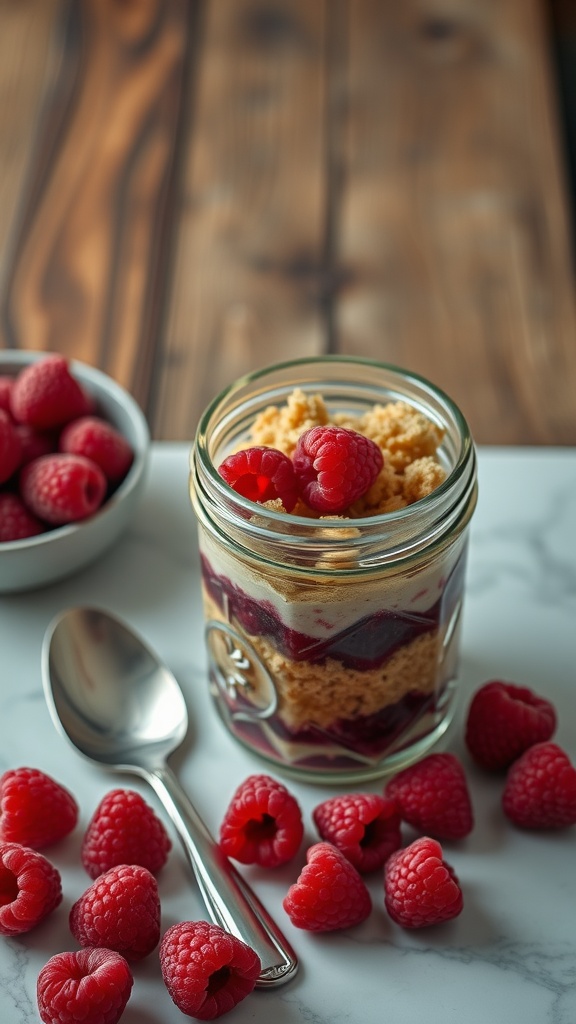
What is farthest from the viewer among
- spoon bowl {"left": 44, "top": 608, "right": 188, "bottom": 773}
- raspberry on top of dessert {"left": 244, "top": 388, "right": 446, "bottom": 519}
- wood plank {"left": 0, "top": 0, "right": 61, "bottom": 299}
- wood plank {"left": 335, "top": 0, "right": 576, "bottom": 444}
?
wood plank {"left": 0, "top": 0, "right": 61, "bottom": 299}

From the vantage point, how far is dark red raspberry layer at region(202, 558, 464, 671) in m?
0.89

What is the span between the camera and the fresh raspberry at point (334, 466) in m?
0.85

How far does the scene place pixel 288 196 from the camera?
1.79 m

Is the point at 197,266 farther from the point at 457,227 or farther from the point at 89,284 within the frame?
the point at 457,227

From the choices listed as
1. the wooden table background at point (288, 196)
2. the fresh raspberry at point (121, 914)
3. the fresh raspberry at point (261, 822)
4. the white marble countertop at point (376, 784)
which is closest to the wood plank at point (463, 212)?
the wooden table background at point (288, 196)

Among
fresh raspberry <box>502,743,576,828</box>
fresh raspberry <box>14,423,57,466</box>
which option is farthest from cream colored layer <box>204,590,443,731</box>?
fresh raspberry <box>14,423,57,466</box>

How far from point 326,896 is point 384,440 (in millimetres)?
346

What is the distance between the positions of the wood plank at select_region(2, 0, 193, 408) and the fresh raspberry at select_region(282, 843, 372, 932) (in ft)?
2.53

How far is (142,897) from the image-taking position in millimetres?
864

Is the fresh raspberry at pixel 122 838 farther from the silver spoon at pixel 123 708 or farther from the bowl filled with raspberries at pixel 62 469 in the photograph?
the bowl filled with raspberries at pixel 62 469

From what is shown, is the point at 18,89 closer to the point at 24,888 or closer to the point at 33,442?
the point at 33,442

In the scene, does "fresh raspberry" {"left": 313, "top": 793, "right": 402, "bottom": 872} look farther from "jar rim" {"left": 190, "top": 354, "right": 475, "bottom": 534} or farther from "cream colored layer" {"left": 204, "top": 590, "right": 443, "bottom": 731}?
"jar rim" {"left": 190, "top": 354, "right": 475, "bottom": 534}

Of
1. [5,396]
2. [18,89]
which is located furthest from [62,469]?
[18,89]

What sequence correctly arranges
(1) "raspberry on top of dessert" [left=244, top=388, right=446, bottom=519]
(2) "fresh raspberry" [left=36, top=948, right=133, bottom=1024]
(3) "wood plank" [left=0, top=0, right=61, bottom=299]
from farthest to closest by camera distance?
1. (3) "wood plank" [left=0, top=0, right=61, bottom=299]
2. (1) "raspberry on top of dessert" [left=244, top=388, right=446, bottom=519]
3. (2) "fresh raspberry" [left=36, top=948, right=133, bottom=1024]
